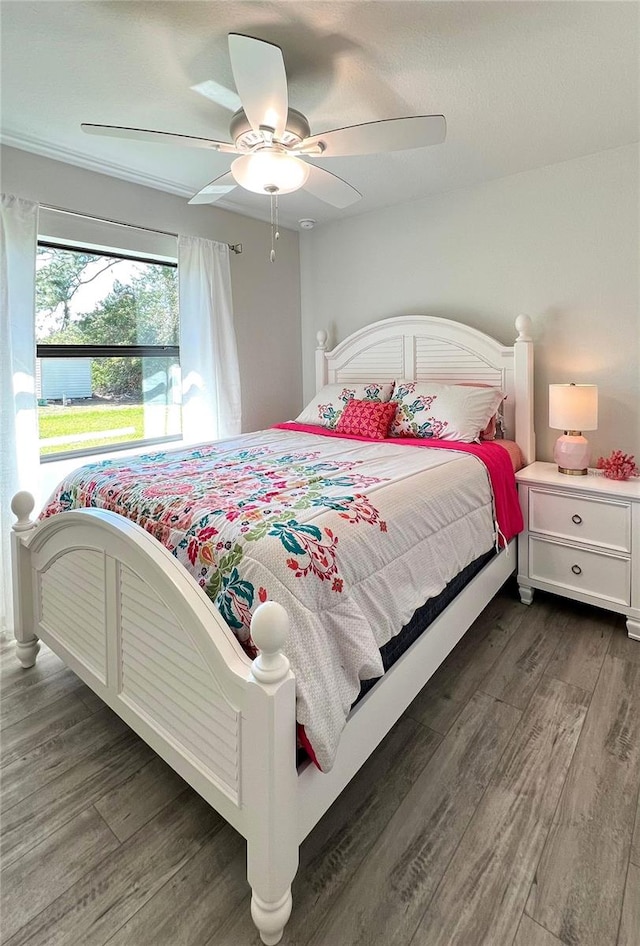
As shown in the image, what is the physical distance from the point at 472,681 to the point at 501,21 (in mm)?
2386

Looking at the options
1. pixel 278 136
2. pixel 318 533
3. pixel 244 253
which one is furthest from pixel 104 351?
pixel 318 533

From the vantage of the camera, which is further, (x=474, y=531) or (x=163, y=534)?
(x=474, y=531)

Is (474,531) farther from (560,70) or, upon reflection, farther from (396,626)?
(560,70)

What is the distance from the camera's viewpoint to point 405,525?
1619 mm

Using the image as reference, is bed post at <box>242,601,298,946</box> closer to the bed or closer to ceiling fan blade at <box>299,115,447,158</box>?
the bed

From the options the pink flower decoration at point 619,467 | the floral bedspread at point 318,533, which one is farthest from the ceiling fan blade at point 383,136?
the pink flower decoration at point 619,467

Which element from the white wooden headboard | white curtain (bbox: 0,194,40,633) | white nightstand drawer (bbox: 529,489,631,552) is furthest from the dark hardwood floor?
the white wooden headboard

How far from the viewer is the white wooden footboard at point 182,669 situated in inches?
40.6

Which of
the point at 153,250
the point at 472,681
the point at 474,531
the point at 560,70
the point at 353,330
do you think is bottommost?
the point at 472,681

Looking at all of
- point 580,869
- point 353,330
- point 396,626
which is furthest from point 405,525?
point 353,330

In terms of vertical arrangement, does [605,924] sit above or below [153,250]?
below

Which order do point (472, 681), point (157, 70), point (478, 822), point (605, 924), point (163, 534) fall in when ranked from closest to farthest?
point (605, 924) → point (478, 822) → point (163, 534) → point (157, 70) → point (472, 681)

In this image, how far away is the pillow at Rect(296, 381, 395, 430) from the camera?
122 inches

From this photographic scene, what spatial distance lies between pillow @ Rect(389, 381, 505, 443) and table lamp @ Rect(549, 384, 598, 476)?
0.34 meters
